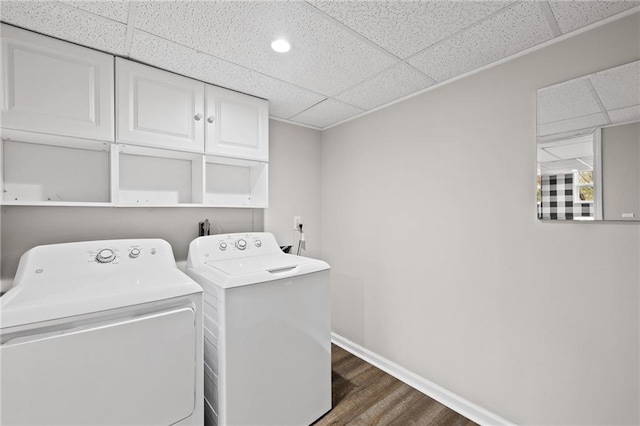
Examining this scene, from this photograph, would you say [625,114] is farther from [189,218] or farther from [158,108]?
[189,218]

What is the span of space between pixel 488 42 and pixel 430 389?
85.8 inches

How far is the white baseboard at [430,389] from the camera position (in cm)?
173

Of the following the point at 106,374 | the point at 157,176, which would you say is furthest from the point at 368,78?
the point at 106,374

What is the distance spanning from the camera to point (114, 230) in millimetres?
1837

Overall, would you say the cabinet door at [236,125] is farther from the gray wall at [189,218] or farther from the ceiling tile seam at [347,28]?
the ceiling tile seam at [347,28]

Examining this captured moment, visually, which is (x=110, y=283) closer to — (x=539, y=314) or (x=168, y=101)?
(x=168, y=101)

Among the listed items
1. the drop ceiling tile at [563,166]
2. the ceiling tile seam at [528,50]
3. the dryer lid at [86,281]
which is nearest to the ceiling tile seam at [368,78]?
the ceiling tile seam at [528,50]

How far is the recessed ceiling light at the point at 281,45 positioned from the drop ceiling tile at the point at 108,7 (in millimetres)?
639

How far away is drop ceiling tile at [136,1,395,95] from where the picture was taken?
4.11 ft

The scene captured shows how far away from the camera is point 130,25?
1.36 m

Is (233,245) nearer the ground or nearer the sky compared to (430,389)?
nearer the sky

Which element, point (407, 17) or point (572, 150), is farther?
point (572, 150)

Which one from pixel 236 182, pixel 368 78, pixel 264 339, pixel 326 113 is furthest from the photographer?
pixel 326 113

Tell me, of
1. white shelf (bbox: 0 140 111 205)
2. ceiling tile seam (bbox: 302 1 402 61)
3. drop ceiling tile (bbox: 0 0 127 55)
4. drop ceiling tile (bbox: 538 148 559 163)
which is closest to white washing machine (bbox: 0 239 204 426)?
white shelf (bbox: 0 140 111 205)
